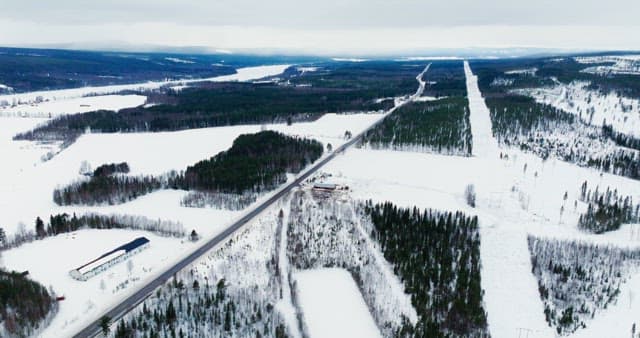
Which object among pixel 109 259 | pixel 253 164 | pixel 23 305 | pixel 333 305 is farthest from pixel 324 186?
pixel 23 305

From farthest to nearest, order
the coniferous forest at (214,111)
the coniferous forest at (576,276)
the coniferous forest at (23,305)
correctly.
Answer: the coniferous forest at (214,111) < the coniferous forest at (576,276) < the coniferous forest at (23,305)

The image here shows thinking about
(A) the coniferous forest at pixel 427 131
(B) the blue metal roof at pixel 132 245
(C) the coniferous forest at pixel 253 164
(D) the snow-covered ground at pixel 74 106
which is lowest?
(B) the blue metal roof at pixel 132 245

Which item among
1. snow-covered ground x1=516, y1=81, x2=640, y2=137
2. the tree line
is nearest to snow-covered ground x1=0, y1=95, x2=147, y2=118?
snow-covered ground x1=516, y1=81, x2=640, y2=137

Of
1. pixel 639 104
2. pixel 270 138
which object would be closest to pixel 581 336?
pixel 270 138

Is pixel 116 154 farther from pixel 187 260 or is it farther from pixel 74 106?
pixel 74 106

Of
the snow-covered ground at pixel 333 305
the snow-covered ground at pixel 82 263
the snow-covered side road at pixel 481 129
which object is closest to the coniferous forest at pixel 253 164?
the snow-covered ground at pixel 82 263

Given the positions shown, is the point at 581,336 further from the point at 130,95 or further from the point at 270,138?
the point at 130,95

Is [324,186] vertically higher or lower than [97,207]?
higher

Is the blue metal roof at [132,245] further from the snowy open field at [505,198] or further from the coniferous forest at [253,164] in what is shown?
the snowy open field at [505,198]
